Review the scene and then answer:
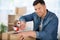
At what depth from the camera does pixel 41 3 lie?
4.46 feet

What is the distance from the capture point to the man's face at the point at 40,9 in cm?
135

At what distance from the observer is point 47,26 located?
1322mm

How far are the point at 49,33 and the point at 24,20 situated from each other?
28 centimetres

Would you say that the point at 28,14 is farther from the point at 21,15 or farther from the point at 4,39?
the point at 4,39

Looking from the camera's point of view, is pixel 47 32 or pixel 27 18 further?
pixel 27 18

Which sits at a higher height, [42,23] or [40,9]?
[40,9]

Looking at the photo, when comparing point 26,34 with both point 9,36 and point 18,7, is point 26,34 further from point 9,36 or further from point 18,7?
point 18,7

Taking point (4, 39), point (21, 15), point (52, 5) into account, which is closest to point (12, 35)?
point (4, 39)

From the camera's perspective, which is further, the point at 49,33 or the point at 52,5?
the point at 52,5

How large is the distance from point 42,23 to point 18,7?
280mm

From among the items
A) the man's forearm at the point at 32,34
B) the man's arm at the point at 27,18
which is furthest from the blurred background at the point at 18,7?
the man's forearm at the point at 32,34

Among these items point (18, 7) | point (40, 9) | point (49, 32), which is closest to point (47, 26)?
point (49, 32)

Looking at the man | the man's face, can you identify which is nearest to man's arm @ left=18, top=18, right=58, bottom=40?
the man

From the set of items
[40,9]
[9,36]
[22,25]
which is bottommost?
[9,36]
